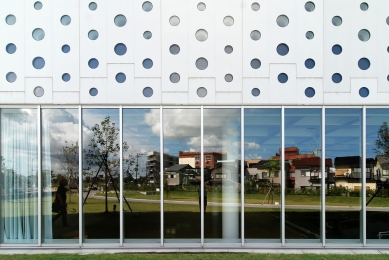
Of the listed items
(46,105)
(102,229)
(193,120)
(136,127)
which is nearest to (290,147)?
(193,120)

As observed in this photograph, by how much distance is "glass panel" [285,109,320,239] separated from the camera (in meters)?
8.34

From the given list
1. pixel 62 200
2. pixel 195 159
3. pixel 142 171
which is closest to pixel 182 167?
pixel 195 159

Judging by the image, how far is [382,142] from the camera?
8.41 meters

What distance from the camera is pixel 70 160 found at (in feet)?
27.6
